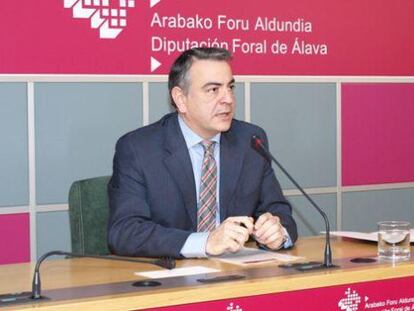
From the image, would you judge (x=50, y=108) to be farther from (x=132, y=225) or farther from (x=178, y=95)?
(x=132, y=225)

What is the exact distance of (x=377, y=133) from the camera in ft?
18.2

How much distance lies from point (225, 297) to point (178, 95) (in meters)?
1.49

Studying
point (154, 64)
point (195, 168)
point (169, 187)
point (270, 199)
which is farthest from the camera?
point (154, 64)

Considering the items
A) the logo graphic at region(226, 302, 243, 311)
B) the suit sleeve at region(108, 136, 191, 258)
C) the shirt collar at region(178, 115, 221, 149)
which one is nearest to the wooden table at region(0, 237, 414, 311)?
the logo graphic at region(226, 302, 243, 311)

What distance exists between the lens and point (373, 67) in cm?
550

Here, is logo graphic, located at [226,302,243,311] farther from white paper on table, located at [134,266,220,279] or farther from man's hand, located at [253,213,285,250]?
man's hand, located at [253,213,285,250]

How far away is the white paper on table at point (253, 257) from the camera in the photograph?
10.1ft

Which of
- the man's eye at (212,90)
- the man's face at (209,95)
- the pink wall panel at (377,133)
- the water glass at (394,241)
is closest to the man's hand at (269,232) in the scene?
the water glass at (394,241)

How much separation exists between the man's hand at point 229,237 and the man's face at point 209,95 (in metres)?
0.69

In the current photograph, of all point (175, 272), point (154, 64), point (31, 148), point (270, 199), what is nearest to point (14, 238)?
point (31, 148)

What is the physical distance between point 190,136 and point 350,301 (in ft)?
4.23

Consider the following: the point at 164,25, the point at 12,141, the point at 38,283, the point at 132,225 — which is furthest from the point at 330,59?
the point at 38,283

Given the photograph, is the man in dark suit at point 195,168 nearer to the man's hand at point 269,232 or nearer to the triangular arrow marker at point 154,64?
the man's hand at point 269,232

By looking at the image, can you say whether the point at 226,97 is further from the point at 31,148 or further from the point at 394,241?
the point at 31,148
